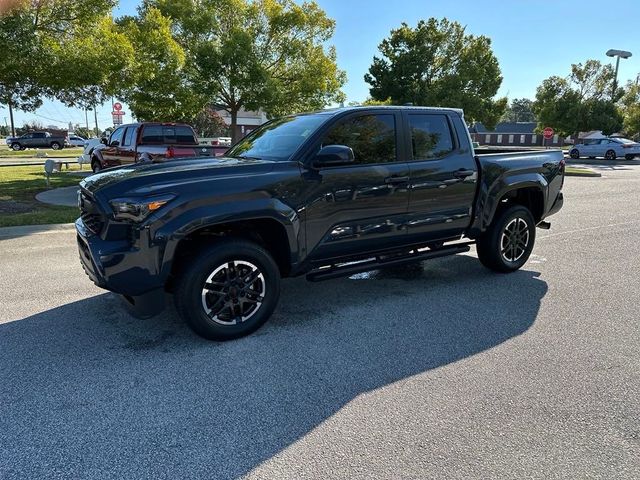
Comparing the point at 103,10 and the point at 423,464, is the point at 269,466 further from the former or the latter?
the point at 103,10

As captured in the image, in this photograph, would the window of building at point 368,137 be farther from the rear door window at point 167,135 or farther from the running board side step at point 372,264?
the rear door window at point 167,135

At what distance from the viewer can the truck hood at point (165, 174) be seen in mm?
3611

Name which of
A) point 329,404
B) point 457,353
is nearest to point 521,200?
point 457,353

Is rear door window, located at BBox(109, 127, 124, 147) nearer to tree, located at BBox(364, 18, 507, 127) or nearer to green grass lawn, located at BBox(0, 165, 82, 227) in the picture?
green grass lawn, located at BBox(0, 165, 82, 227)

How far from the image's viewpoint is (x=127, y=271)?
3531 mm

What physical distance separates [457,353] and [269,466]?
6.21 feet

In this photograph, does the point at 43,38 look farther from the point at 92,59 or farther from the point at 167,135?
the point at 167,135

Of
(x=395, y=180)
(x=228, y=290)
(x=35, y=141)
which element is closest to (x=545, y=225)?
(x=395, y=180)

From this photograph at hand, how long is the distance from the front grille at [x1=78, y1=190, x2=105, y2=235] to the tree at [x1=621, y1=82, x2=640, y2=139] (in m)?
47.9

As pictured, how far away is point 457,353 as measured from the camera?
3.80 metres

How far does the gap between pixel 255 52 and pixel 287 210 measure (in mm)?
16466

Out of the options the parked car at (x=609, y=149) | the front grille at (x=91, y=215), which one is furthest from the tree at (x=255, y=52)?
the parked car at (x=609, y=149)

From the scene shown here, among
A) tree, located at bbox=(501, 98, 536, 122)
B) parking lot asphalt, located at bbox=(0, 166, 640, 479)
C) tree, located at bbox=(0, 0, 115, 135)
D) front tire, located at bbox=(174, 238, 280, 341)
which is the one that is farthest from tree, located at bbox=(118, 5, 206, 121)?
tree, located at bbox=(501, 98, 536, 122)

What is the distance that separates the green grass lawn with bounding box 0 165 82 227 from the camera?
855 cm
